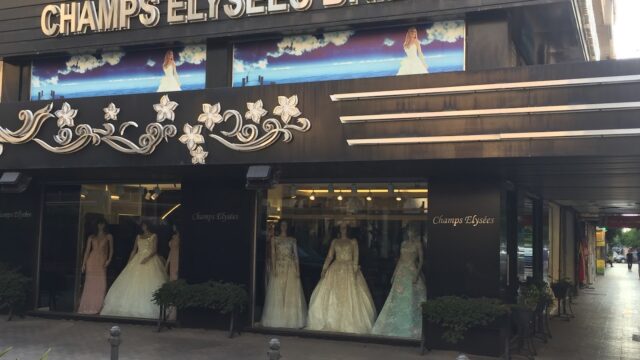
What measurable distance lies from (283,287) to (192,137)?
3437 mm

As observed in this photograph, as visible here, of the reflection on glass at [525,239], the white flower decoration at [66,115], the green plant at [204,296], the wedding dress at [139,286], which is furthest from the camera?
the wedding dress at [139,286]

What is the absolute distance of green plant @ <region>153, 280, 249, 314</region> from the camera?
11102 mm

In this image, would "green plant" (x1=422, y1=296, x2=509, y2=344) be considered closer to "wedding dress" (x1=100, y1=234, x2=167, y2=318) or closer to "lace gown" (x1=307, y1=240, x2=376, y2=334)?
"lace gown" (x1=307, y1=240, x2=376, y2=334)

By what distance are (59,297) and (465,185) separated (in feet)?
30.1

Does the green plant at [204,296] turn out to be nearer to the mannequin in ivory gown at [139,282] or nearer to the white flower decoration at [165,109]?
the mannequin in ivory gown at [139,282]

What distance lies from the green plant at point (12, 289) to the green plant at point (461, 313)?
8356 millimetres

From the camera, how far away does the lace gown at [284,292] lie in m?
11.7

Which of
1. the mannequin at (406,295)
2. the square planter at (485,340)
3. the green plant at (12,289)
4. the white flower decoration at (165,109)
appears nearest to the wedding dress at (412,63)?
the mannequin at (406,295)

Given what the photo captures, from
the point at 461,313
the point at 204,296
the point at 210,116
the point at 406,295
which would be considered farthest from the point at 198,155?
the point at 461,313

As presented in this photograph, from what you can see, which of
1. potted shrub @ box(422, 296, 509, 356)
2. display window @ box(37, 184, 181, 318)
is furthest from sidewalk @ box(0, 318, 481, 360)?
display window @ box(37, 184, 181, 318)

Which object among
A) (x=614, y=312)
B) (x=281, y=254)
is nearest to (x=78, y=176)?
(x=281, y=254)

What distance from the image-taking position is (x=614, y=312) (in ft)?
55.9

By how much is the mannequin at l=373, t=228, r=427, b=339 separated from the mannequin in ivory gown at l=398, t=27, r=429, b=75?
110 inches

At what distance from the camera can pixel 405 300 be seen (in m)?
10.9
